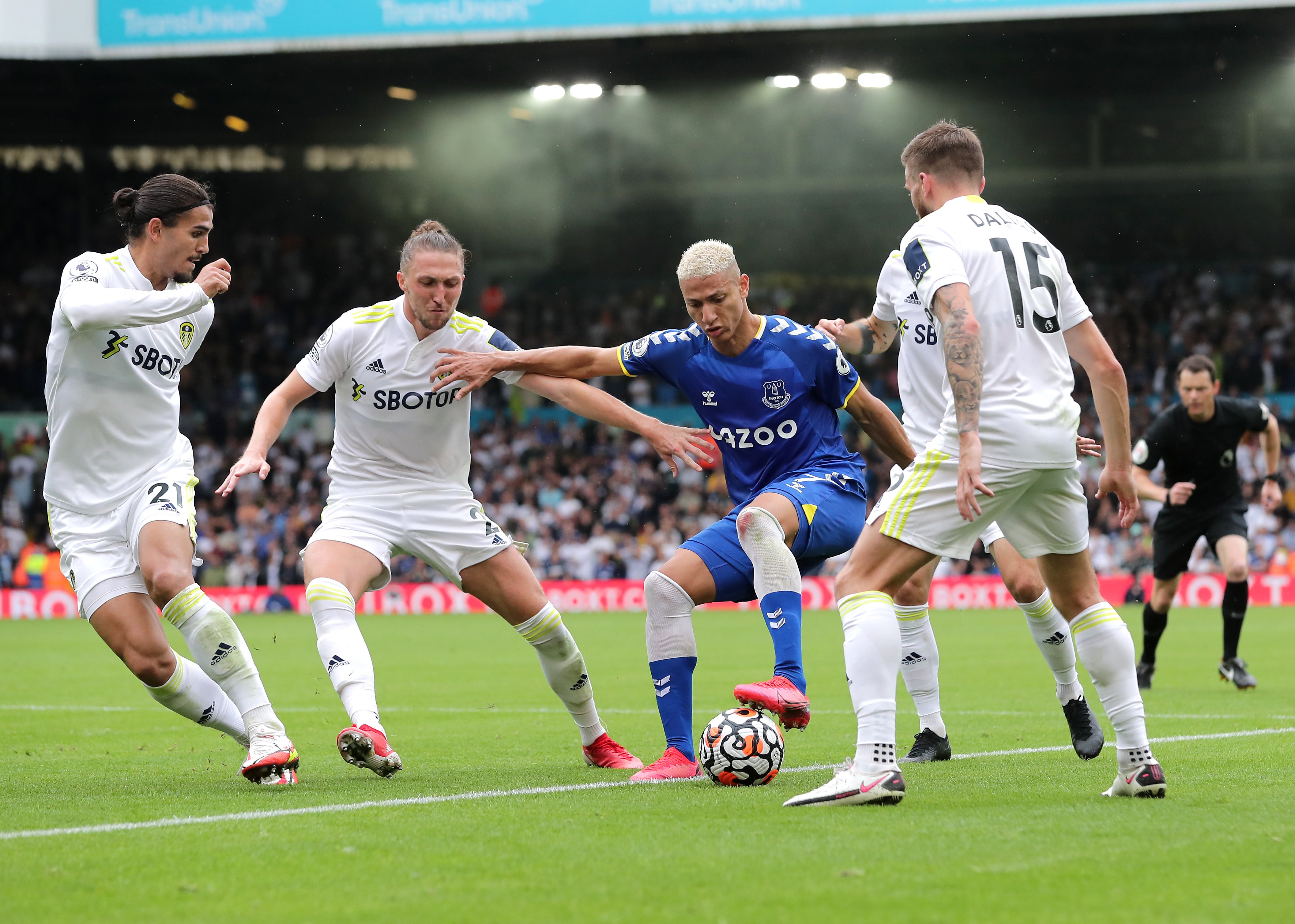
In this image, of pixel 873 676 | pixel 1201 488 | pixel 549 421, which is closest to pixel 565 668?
pixel 873 676

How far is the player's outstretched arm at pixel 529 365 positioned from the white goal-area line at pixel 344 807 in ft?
5.61

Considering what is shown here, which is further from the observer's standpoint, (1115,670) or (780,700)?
(780,700)

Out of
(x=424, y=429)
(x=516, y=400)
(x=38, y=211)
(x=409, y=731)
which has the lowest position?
(x=409, y=731)

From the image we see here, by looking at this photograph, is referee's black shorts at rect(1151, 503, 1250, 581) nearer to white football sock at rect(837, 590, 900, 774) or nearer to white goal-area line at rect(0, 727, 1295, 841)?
white goal-area line at rect(0, 727, 1295, 841)

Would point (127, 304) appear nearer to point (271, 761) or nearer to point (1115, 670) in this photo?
point (271, 761)

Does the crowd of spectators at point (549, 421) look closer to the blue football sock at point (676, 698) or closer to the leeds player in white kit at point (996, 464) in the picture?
the blue football sock at point (676, 698)

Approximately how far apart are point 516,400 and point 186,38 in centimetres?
1144

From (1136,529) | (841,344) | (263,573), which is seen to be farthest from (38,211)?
(841,344)

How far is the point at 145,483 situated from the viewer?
624 centimetres

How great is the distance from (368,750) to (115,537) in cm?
143

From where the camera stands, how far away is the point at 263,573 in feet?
A: 90.9

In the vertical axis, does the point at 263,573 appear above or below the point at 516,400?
below

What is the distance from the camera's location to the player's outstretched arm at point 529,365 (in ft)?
21.1

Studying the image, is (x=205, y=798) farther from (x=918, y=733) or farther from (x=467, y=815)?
(x=918, y=733)
